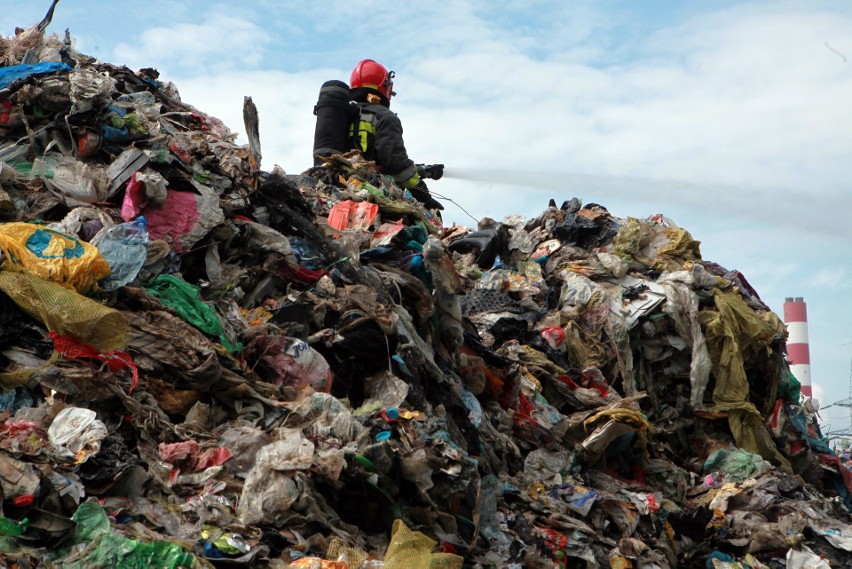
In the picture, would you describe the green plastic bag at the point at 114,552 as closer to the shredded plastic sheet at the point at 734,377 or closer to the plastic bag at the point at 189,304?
the plastic bag at the point at 189,304

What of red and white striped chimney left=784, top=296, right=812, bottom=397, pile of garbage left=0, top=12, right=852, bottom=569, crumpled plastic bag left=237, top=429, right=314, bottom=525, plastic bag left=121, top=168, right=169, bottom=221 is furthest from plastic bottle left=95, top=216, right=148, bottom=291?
red and white striped chimney left=784, top=296, right=812, bottom=397

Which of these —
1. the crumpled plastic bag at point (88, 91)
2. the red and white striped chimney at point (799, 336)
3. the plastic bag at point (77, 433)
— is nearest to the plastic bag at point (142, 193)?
the crumpled plastic bag at point (88, 91)

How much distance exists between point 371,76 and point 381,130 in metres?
0.73

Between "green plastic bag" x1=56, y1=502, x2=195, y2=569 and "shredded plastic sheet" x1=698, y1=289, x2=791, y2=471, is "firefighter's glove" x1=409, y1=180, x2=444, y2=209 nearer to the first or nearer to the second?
"shredded plastic sheet" x1=698, y1=289, x2=791, y2=471

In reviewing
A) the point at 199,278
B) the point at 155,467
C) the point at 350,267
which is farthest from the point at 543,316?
the point at 155,467

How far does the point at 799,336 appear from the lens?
84.6ft

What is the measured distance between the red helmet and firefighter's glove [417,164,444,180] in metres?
0.94

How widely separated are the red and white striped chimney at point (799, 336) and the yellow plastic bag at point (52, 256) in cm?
2316

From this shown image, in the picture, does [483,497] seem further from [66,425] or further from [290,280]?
[66,425]

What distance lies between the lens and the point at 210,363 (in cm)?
504

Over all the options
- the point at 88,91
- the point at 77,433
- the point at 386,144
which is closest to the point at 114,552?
the point at 77,433

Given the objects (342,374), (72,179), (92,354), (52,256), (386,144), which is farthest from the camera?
(386,144)

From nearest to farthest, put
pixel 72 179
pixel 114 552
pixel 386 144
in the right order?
pixel 114 552, pixel 72 179, pixel 386 144

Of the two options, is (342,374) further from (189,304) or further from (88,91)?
(88,91)
